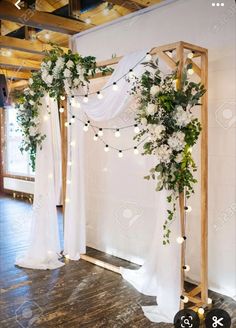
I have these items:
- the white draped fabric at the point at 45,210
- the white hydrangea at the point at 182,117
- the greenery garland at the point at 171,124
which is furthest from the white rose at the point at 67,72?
the white hydrangea at the point at 182,117

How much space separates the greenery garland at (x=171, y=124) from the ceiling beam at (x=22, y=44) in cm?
296

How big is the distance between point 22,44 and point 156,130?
3.35 meters

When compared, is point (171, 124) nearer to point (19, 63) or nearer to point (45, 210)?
point (45, 210)

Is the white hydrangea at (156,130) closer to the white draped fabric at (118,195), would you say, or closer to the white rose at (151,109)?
the white rose at (151,109)

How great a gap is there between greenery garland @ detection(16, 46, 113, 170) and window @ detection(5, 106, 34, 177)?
4.61m

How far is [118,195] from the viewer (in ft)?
13.4

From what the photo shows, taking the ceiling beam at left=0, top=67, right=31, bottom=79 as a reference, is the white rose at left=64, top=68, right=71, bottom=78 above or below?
below

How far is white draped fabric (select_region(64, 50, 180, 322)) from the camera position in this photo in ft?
9.13

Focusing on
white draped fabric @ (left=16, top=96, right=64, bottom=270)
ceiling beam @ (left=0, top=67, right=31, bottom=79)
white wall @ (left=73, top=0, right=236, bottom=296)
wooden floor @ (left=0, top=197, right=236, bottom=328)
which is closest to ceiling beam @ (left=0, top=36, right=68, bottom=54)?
white draped fabric @ (left=16, top=96, right=64, bottom=270)

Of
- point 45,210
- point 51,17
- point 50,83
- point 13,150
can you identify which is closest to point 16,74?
point 13,150

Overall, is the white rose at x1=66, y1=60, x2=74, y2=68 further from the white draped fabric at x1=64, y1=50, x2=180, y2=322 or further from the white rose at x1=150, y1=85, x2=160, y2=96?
the white rose at x1=150, y1=85, x2=160, y2=96

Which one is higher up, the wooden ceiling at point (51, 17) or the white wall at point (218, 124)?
the wooden ceiling at point (51, 17)

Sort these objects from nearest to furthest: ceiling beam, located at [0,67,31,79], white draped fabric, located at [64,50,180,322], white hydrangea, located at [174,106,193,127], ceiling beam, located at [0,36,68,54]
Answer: white hydrangea, located at [174,106,193,127] → white draped fabric, located at [64,50,180,322] → ceiling beam, located at [0,36,68,54] → ceiling beam, located at [0,67,31,79]

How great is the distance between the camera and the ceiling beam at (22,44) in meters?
4.81
